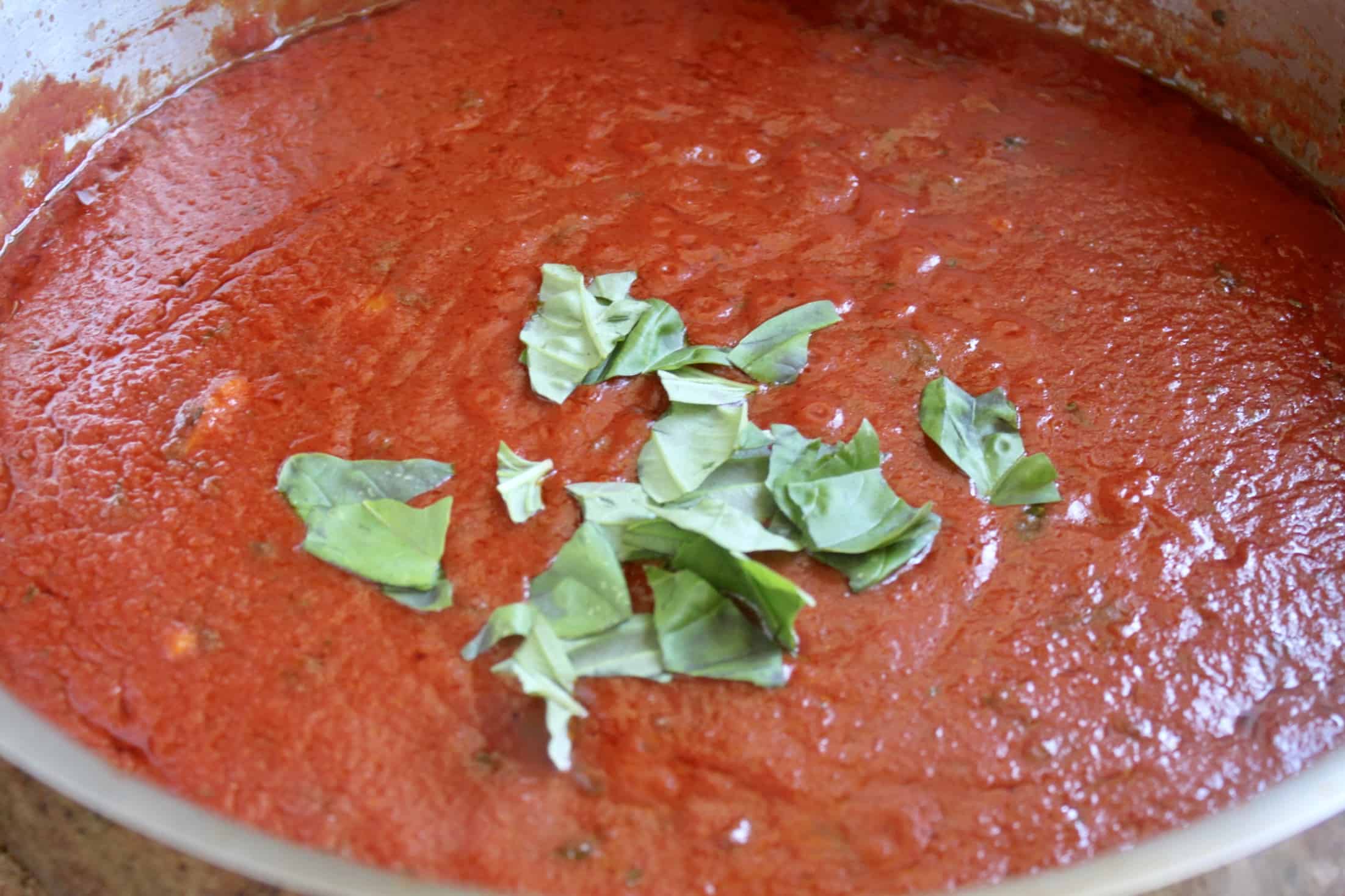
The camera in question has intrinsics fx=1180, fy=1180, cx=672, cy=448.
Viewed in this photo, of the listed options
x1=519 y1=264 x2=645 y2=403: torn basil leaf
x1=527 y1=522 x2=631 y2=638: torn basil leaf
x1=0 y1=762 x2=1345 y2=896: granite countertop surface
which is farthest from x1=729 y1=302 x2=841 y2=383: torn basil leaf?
x1=0 y1=762 x2=1345 y2=896: granite countertop surface

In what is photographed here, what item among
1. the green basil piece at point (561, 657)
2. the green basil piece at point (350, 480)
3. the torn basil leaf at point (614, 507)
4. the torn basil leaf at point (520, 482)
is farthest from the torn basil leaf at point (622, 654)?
the green basil piece at point (350, 480)

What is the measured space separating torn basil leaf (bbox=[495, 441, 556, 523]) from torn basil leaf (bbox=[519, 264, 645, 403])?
13 cm

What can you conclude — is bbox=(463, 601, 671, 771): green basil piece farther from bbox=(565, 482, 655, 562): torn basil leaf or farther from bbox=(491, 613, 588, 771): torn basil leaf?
bbox=(565, 482, 655, 562): torn basil leaf

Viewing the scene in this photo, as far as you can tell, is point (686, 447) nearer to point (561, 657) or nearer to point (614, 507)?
point (614, 507)

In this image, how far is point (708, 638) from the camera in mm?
1520

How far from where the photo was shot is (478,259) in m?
2.05

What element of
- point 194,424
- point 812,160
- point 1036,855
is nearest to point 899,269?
point 812,160

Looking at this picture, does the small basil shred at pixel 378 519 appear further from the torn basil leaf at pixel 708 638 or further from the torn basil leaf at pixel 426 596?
the torn basil leaf at pixel 708 638

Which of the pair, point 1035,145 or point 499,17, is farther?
point 499,17

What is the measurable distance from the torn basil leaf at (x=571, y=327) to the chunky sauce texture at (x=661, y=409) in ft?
0.12

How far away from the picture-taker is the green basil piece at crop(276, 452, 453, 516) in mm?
1706

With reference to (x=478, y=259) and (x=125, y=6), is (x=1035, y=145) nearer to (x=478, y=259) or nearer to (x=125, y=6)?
(x=478, y=259)

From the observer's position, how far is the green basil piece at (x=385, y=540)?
63.1 inches

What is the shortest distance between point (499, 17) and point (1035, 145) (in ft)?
3.96
